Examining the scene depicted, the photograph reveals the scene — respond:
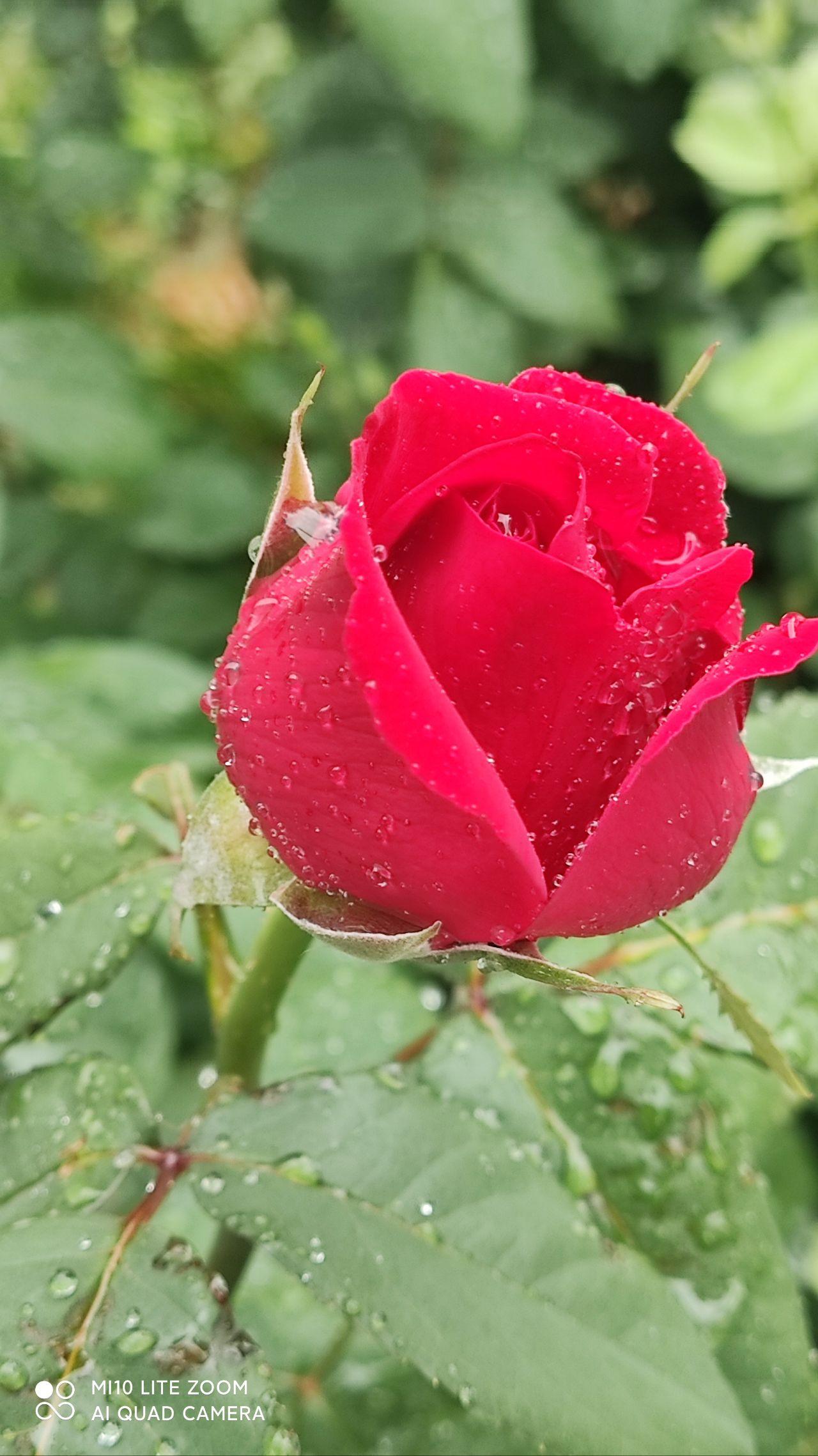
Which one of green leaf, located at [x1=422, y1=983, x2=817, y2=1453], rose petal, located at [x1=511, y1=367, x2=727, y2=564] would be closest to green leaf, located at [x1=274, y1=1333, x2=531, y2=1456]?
green leaf, located at [x1=422, y1=983, x2=817, y2=1453]

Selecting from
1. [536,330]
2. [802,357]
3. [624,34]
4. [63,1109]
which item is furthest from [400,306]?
[63,1109]

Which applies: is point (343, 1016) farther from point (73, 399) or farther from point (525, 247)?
point (525, 247)

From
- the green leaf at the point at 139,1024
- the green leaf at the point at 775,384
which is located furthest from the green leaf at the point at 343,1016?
the green leaf at the point at 775,384

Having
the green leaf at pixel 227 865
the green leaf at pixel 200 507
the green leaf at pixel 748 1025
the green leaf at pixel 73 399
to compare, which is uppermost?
the green leaf at pixel 227 865

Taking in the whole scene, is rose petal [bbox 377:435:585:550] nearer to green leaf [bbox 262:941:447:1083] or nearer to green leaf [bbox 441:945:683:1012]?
green leaf [bbox 441:945:683:1012]

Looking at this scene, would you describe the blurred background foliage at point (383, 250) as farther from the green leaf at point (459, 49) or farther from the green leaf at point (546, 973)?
the green leaf at point (546, 973)
